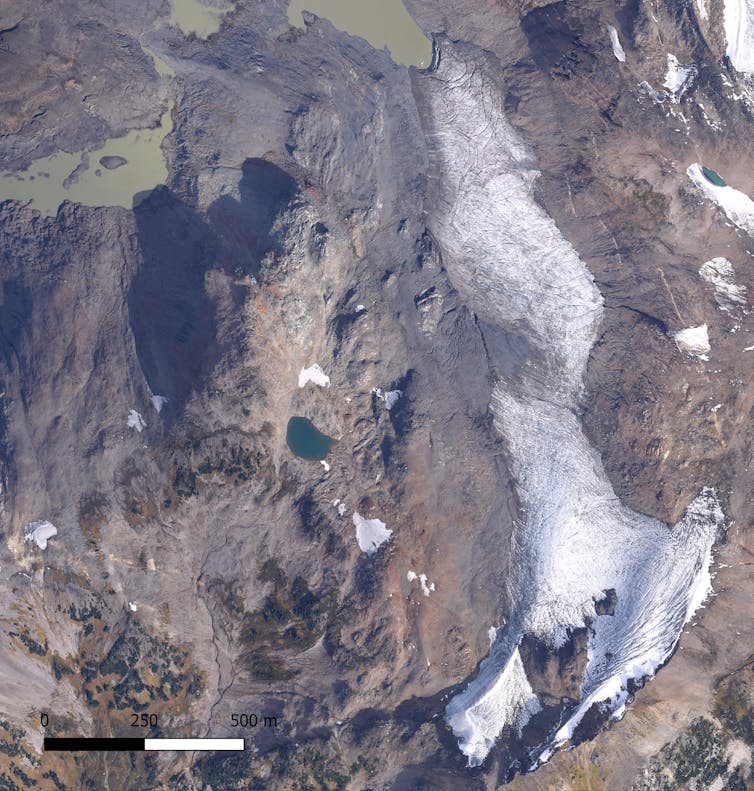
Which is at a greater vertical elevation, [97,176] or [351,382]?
[97,176]

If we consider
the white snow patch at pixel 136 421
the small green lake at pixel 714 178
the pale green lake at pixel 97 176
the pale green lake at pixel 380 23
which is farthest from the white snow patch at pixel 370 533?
the small green lake at pixel 714 178

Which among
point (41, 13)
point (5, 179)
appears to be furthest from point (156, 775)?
point (41, 13)

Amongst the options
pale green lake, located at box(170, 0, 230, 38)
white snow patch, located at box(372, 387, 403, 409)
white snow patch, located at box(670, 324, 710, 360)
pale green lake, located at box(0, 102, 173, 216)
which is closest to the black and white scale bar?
white snow patch, located at box(372, 387, 403, 409)

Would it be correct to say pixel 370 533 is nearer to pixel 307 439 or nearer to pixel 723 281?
pixel 307 439

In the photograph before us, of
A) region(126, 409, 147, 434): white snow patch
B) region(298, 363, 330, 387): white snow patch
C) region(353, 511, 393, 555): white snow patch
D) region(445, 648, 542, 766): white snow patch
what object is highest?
region(298, 363, 330, 387): white snow patch

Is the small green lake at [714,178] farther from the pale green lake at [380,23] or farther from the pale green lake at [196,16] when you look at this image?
the pale green lake at [196,16]

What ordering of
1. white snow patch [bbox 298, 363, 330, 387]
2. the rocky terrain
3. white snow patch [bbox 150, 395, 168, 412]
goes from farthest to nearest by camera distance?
white snow patch [bbox 298, 363, 330, 387], white snow patch [bbox 150, 395, 168, 412], the rocky terrain

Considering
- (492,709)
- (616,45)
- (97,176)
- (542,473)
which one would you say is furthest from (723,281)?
(97,176)

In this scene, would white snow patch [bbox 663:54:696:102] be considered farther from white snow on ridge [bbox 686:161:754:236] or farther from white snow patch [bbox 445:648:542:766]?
white snow patch [bbox 445:648:542:766]
